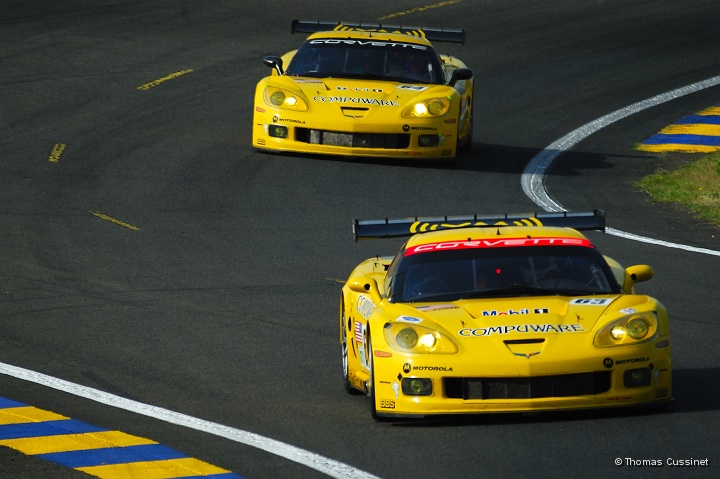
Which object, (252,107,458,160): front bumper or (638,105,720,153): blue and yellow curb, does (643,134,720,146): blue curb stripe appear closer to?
(638,105,720,153): blue and yellow curb

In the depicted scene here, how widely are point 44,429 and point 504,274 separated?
9.58 ft

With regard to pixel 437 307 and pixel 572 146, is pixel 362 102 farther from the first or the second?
pixel 437 307

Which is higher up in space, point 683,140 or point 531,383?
point 531,383

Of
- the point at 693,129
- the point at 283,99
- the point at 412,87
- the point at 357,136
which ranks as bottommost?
the point at 693,129

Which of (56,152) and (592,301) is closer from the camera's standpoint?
(592,301)

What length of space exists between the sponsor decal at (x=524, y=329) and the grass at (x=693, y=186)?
26.1ft

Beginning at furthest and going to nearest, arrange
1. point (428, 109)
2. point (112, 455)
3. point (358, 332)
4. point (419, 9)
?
point (419, 9), point (428, 109), point (358, 332), point (112, 455)

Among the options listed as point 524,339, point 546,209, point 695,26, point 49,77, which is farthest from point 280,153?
point 695,26

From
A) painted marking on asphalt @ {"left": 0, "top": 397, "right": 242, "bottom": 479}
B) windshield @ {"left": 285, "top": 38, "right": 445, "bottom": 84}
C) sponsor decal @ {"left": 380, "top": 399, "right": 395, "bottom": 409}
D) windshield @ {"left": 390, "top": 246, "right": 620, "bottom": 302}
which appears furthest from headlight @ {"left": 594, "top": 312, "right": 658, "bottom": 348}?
windshield @ {"left": 285, "top": 38, "right": 445, "bottom": 84}

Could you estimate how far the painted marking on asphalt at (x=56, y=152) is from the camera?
61.8 feet

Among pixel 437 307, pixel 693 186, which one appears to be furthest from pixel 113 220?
pixel 437 307

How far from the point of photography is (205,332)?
11.5 metres

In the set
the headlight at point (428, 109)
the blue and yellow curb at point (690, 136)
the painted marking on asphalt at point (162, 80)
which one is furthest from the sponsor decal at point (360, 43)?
the painted marking on asphalt at point (162, 80)

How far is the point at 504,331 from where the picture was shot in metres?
8.83
